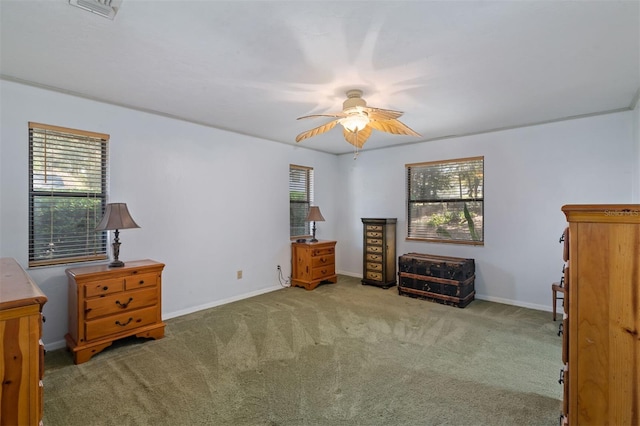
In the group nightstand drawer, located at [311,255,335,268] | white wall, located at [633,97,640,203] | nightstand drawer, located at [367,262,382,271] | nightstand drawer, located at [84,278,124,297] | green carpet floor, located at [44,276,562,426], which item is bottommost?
green carpet floor, located at [44,276,562,426]

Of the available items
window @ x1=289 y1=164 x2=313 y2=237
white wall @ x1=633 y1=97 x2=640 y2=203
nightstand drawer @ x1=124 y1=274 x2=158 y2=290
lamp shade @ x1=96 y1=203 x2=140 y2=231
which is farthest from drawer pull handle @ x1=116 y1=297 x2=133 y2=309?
white wall @ x1=633 y1=97 x2=640 y2=203

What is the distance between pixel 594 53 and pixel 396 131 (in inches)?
61.5

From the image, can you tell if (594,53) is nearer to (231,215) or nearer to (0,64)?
(231,215)

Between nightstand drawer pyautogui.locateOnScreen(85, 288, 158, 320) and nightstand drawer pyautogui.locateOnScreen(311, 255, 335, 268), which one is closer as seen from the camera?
nightstand drawer pyautogui.locateOnScreen(85, 288, 158, 320)

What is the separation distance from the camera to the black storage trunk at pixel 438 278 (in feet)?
13.4

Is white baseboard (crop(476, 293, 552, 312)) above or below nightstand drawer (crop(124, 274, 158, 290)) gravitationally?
below

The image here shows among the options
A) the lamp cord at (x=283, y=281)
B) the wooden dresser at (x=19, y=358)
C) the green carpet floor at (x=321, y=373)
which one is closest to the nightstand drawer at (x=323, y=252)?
the lamp cord at (x=283, y=281)

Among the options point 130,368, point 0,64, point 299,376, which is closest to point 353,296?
point 299,376

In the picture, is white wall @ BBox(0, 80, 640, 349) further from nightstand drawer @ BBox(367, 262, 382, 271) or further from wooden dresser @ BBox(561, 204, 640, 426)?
wooden dresser @ BBox(561, 204, 640, 426)

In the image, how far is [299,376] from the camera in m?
2.41

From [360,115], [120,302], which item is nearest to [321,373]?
[120,302]

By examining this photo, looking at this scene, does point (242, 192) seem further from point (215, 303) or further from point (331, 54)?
point (331, 54)

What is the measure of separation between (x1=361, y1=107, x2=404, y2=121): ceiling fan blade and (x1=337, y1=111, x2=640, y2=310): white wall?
7.65 feet

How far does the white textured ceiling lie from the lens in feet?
5.77
